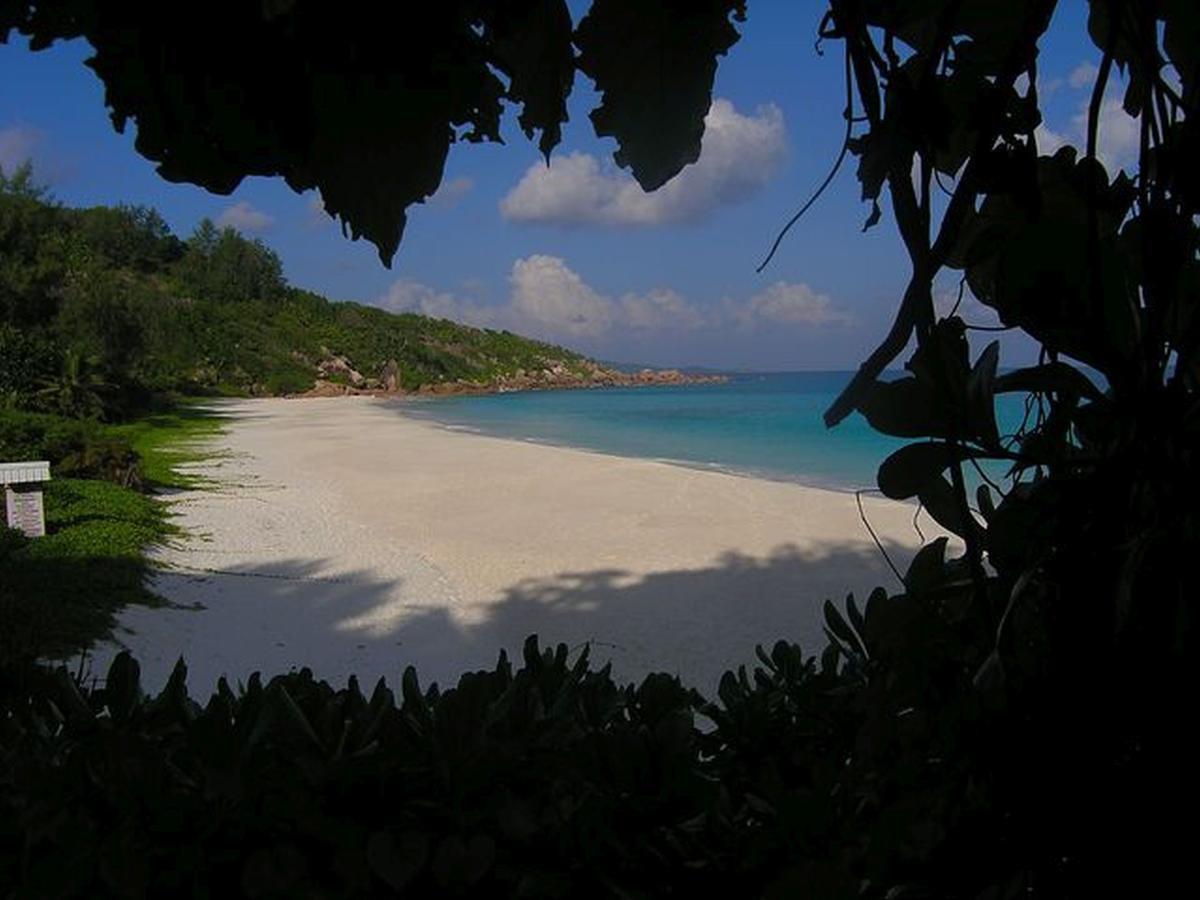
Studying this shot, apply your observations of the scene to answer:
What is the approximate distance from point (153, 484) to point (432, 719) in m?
10.8

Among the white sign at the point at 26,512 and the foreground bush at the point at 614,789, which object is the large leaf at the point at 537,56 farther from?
the white sign at the point at 26,512

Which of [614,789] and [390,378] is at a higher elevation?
[390,378]

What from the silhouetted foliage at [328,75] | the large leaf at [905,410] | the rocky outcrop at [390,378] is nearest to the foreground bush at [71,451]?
the silhouetted foliage at [328,75]

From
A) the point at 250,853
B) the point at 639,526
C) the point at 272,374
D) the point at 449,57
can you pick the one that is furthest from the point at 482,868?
the point at 272,374

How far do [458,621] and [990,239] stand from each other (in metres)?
5.56

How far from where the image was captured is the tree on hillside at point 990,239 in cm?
49

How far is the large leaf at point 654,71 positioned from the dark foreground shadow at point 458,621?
432cm

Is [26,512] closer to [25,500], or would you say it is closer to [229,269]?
[25,500]

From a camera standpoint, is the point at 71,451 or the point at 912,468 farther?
the point at 71,451

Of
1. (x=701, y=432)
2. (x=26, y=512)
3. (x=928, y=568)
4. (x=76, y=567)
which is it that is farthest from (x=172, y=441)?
(x=928, y=568)

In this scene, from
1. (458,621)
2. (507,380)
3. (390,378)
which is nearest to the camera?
(458,621)

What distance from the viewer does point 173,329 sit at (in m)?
31.0

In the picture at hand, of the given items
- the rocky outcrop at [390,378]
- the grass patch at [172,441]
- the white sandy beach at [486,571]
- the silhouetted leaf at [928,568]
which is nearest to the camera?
the silhouetted leaf at [928,568]

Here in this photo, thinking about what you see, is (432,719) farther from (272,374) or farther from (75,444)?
(272,374)
